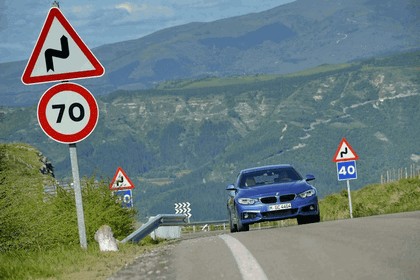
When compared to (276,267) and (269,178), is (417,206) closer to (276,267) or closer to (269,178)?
(269,178)

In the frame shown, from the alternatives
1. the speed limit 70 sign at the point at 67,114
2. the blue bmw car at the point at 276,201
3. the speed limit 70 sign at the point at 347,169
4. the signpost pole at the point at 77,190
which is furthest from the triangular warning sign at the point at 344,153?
the speed limit 70 sign at the point at 67,114

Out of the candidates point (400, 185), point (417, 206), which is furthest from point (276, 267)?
point (400, 185)

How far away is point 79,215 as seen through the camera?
12852 mm

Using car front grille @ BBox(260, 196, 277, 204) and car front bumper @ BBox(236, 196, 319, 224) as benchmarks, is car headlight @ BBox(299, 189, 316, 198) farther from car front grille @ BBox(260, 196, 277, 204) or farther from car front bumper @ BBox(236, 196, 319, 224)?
car front grille @ BBox(260, 196, 277, 204)

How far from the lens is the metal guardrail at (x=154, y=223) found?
1618 cm

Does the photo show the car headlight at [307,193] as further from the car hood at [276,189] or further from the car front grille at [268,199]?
the car front grille at [268,199]

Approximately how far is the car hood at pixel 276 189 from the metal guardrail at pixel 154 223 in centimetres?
192

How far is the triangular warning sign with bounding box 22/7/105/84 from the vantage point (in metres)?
12.1

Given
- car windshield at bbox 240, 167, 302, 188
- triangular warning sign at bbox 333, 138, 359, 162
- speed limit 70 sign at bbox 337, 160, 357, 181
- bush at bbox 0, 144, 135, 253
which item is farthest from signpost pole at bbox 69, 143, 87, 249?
speed limit 70 sign at bbox 337, 160, 357, 181

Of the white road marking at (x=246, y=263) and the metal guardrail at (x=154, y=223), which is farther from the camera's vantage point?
the metal guardrail at (x=154, y=223)

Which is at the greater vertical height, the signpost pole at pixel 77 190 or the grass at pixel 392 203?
the signpost pole at pixel 77 190

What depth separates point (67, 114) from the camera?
12.5 m

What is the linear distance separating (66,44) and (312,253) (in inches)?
148

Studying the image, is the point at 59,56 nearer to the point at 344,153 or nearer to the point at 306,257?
the point at 306,257
